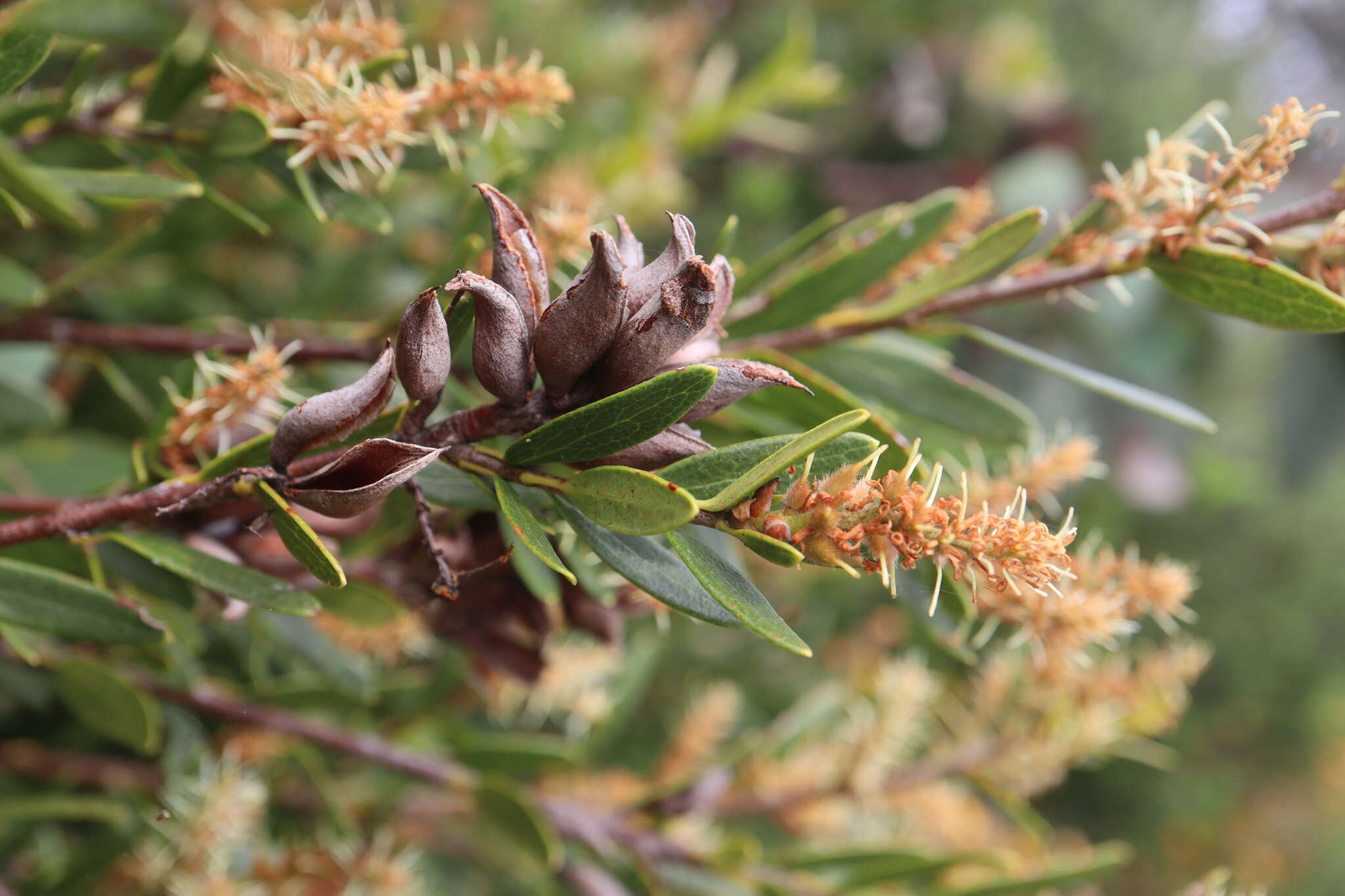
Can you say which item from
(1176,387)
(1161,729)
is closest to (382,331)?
(1161,729)

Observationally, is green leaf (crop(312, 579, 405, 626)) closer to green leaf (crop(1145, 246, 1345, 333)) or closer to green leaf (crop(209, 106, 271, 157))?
green leaf (crop(209, 106, 271, 157))

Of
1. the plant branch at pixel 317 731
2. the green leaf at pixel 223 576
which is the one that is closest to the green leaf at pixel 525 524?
the green leaf at pixel 223 576

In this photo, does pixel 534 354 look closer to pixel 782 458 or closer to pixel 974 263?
pixel 782 458

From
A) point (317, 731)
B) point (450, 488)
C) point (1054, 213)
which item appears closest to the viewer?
point (450, 488)

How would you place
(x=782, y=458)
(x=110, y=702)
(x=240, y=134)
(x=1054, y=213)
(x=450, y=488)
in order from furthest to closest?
(x=1054, y=213) → (x=110, y=702) → (x=240, y=134) → (x=450, y=488) → (x=782, y=458)

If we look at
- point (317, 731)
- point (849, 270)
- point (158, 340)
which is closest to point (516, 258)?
point (849, 270)

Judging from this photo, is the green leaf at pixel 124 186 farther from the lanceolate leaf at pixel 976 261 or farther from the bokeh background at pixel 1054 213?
the lanceolate leaf at pixel 976 261

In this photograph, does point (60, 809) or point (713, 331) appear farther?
point (60, 809)
